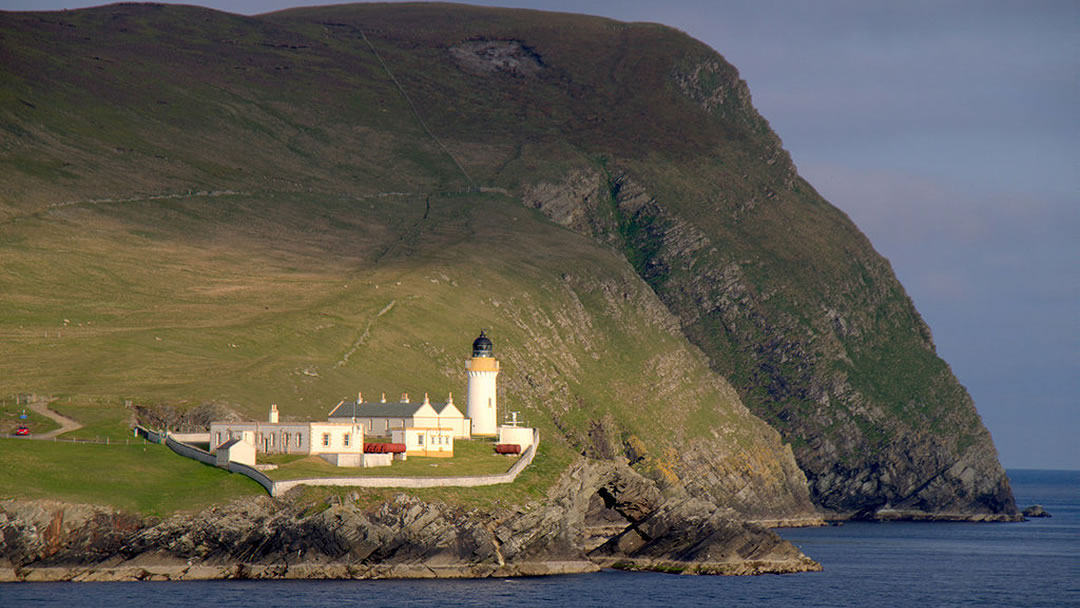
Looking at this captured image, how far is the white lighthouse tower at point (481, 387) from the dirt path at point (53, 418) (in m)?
32.5

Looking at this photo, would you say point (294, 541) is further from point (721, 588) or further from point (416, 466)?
point (721, 588)

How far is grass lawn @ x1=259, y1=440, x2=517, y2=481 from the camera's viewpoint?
349 feet

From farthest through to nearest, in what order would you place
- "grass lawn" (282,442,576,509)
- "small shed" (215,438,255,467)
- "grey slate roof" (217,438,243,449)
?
"grey slate roof" (217,438,243,449) → "small shed" (215,438,255,467) → "grass lawn" (282,442,576,509)

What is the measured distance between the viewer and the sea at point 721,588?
302 ft

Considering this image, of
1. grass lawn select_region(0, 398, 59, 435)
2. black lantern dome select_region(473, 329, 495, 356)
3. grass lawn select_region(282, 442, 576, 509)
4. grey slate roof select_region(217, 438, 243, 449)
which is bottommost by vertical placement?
grass lawn select_region(282, 442, 576, 509)

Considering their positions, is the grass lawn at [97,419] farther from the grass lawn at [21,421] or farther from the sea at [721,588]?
the sea at [721,588]

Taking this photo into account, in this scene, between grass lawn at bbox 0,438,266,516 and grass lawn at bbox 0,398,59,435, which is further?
grass lawn at bbox 0,398,59,435

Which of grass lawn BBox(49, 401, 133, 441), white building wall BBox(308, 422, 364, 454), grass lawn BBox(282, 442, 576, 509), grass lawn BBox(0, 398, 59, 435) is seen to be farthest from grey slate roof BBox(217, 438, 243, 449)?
grass lawn BBox(0, 398, 59, 435)

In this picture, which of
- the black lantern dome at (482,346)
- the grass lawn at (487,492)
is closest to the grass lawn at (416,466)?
the grass lawn at (487,492)

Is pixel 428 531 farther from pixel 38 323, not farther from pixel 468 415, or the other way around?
pixel 38 323

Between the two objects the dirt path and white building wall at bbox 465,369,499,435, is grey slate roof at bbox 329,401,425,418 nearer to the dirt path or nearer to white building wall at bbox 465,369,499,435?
white building wall at bbox 465,369,499,435

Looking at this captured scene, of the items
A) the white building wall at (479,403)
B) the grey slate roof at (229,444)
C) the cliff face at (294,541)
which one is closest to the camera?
the cliff face at (294,541)

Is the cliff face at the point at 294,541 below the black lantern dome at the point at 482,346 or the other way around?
below

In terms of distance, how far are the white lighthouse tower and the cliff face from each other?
1679 cm
